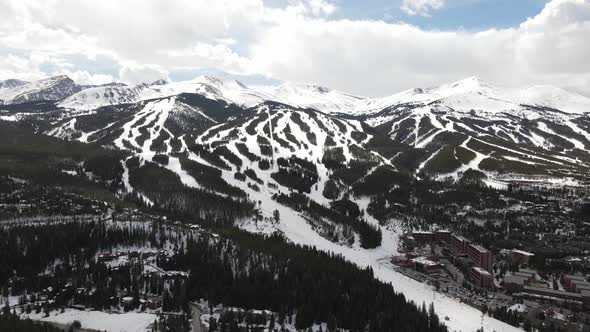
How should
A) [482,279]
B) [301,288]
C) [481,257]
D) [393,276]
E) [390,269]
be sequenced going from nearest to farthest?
[301,288] < [482,279] < [393,276] < [481,257] < [390,269]

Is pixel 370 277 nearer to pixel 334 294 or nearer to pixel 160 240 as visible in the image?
pixel 334 294

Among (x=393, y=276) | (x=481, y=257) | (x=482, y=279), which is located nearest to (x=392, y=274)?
(x=393, y=276)

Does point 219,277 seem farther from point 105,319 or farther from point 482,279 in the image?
point 482,279

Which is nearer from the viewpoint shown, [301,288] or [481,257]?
[301,288]

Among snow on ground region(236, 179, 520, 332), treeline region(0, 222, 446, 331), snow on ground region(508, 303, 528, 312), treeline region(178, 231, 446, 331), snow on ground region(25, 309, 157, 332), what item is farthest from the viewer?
snow on ground region(508, 303, 528, 312)

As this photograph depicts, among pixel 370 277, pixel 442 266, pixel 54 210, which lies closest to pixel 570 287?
pixel 442 266

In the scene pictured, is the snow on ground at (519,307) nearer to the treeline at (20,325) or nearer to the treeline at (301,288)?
the treeline at (301,288)

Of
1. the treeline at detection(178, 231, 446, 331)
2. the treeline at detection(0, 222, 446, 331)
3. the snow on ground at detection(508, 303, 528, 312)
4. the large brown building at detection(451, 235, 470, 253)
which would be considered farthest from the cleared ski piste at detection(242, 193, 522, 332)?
the large brown building at detection(451, 235, 470, 253)

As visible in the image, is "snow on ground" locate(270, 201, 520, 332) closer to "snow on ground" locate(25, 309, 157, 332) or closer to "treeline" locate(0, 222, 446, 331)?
"treeline" locate(0, 222, 446, 331)

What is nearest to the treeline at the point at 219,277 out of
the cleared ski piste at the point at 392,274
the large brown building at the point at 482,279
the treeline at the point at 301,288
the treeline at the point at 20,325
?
the treeline at the point at 301,288
